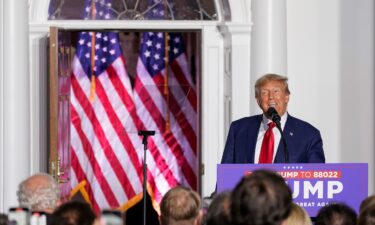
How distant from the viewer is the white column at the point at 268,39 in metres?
10.6

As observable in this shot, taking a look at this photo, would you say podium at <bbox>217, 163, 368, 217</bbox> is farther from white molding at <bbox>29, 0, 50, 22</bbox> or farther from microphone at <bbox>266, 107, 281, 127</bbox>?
white molding at <bbox>29, 0, 50, 22</bbox>

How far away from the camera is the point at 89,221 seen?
4.40 m

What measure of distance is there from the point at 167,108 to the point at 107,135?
2.61ft

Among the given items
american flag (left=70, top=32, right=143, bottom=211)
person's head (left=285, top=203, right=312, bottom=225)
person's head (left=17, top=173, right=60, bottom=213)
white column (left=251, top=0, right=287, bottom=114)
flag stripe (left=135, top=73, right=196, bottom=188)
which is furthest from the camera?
american flag (left=70, top=32, right=143, bottom=211)

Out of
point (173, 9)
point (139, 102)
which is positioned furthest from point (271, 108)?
point (139, 102)

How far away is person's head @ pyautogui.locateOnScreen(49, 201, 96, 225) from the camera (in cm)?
438

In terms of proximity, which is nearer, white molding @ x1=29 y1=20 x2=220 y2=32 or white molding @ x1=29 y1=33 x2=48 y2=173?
white molding @ x1=29 y1=33 x2=48 y2=173

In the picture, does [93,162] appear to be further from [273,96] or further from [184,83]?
[273,96]

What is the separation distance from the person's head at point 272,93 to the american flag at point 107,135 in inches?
231

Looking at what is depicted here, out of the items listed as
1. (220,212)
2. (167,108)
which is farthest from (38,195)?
(167,108)

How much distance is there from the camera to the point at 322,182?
705cm

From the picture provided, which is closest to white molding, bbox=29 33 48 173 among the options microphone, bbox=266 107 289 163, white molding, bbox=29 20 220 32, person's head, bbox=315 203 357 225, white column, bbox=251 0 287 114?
white molding, bbox=29 20 220 32

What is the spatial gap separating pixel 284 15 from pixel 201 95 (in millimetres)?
1145

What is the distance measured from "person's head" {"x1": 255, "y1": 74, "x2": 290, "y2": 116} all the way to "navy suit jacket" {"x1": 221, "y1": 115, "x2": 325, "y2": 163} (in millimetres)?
116
